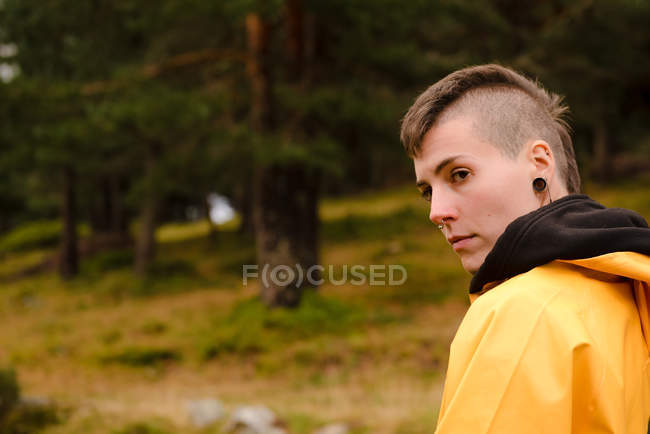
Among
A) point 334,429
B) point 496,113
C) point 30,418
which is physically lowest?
point 334,429

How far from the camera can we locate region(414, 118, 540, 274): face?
1.30 metres

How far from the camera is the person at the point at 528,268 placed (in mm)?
1001

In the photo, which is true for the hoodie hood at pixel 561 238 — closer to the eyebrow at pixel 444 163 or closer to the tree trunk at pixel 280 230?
the eyebrow at pixel 444 163

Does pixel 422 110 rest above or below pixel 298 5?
below

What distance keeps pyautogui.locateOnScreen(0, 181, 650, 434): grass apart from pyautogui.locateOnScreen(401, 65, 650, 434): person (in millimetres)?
4755

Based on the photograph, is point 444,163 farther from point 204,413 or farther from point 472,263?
point 204,413

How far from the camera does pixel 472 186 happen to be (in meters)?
1.31

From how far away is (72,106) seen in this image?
1009 centimetres

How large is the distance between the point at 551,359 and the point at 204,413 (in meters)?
5.67

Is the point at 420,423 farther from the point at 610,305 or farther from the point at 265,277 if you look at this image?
the point at 265,277

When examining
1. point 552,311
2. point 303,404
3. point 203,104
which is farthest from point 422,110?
point 203,104

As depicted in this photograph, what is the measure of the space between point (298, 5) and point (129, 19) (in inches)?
123

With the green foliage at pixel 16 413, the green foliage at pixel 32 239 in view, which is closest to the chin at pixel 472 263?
the green foliage at pixel 16 413

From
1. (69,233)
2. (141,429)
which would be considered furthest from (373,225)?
(141,429)
